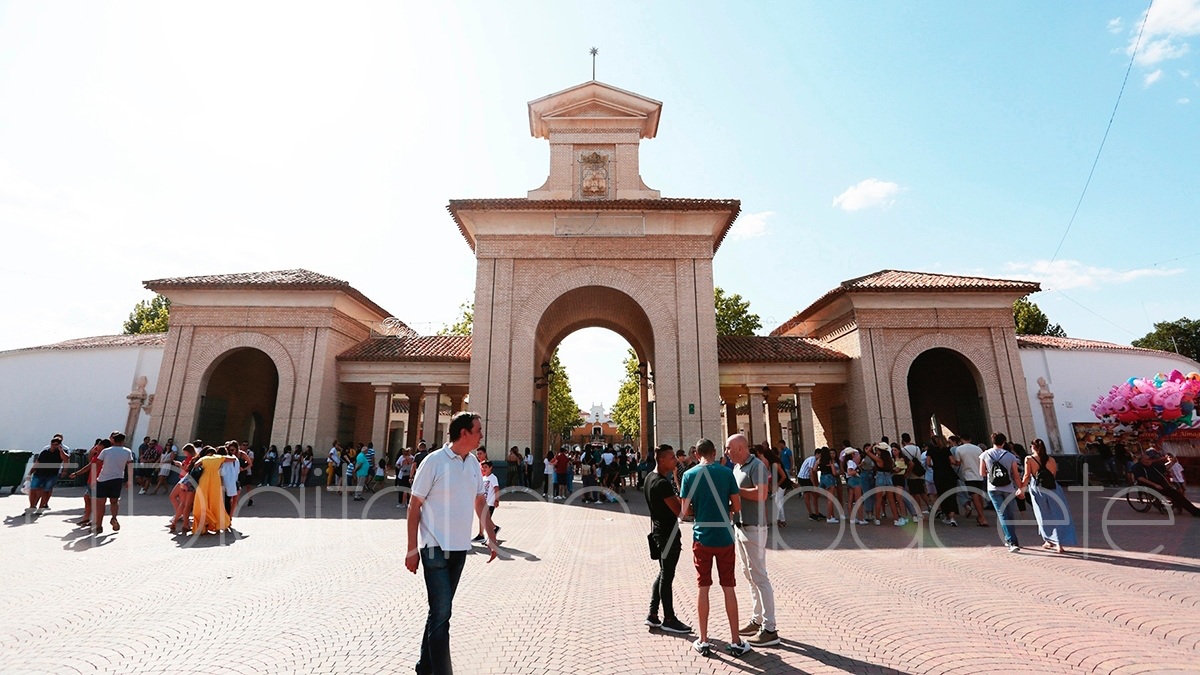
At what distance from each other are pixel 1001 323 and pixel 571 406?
135 ft

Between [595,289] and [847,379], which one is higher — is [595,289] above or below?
above

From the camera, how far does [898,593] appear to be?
6.07 meters

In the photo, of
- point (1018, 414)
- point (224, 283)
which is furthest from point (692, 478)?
point (224, 283)

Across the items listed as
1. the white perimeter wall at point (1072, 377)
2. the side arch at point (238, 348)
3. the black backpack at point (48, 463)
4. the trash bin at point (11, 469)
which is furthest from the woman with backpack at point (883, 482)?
the trash bin at point (11, 469)

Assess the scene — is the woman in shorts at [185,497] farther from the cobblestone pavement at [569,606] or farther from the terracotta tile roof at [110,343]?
the terracotta tile roof at [110,343]

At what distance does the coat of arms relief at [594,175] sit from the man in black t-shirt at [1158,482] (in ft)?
54.3

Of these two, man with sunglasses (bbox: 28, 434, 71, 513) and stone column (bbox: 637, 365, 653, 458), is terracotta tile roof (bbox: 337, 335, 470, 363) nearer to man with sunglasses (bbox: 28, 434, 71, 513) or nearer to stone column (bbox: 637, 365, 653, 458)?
stone column (bbox: 637, 365, 653, 458)

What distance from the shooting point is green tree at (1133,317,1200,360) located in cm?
4931

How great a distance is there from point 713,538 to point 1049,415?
74.7ft

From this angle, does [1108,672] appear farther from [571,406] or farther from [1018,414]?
[571,406]

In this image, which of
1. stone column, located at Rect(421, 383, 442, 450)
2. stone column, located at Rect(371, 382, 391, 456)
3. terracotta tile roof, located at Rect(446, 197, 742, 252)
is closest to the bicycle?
terracotta tile roof, located at Rect(446, 197, 742, 252)

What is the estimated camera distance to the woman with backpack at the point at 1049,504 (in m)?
8.20

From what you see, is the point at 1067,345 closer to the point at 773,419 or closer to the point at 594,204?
the point at 773,419

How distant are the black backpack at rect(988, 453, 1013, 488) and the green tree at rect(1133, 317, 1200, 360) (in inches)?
2362
